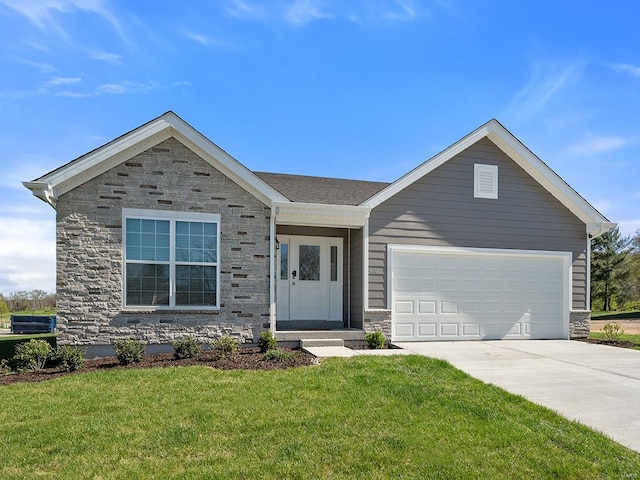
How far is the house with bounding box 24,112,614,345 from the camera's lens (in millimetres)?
9141

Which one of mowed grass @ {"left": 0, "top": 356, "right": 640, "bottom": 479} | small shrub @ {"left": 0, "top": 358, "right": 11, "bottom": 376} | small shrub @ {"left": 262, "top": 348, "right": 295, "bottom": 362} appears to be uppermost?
mowed grass @ {"left": 0, "top": 356, "right": 640, "bottom": 479}

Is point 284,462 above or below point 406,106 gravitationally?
below

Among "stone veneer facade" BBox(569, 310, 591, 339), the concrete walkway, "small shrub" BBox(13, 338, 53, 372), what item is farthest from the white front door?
"stone veneer facade" BBox(569, 310, 591, 339)

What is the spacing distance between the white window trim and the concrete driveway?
12.6ft

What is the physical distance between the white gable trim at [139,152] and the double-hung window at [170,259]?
106 centimetres

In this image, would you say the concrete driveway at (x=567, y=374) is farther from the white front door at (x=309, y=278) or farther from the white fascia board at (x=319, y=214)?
the white fascia board at (x=319, y=214)

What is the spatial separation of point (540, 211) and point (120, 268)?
423 inches

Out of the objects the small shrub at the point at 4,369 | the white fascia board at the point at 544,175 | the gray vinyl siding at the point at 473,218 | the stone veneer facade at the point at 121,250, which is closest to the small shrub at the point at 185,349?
the stone veneer facade at the point at 121,250

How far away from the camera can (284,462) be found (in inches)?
153

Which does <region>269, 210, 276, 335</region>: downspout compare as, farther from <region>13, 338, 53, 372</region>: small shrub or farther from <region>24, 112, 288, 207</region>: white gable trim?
<region>13, 338, 53, 372</region>: small shrub

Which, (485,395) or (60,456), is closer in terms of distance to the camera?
(60,456)

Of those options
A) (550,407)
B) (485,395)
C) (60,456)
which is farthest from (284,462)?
(550,407)

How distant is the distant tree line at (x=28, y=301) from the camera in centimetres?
2967

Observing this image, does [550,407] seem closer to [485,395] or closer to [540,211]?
[485,395]
